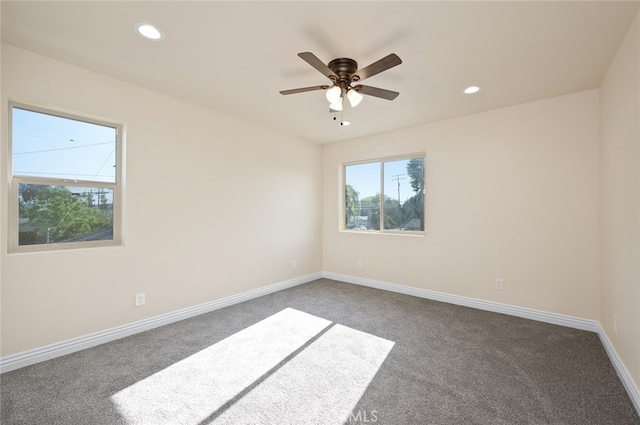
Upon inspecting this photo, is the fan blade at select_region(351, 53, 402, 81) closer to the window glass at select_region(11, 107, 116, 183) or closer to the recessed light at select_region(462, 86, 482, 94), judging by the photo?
the recessed light at select_region(462, 86, 482, 94)

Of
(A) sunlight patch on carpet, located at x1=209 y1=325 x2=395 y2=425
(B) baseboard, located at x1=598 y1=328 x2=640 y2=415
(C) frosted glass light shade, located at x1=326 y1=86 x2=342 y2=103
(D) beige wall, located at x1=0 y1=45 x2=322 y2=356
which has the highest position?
(C) frosted glass light shade, located at x1=326 y1=86 x2=342 y2=103

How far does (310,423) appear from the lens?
163cm

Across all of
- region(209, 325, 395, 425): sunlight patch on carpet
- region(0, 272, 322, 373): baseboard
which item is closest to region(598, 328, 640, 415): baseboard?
region(209, 325, 395, 425): sunlight patch on carpet

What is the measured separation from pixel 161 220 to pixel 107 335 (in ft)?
3.81

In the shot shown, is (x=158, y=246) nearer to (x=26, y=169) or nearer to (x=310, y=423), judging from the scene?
(x=26, y=169)

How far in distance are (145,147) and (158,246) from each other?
104 cm

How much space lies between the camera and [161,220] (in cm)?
299

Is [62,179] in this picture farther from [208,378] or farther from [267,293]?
[267,293]

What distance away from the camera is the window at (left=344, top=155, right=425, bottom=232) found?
4.14 metres

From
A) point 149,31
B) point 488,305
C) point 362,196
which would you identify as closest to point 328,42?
point 149,31

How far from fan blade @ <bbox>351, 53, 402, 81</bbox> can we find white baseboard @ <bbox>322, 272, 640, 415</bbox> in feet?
8.48

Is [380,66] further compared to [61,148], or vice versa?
[61,148]

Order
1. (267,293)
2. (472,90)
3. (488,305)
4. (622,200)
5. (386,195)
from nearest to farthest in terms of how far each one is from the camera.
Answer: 1. (622,200)
2. (472,90)
3. (488,305)
4. (267,293)
5. (386,195)

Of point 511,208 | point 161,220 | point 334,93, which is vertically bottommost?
point 161,220
